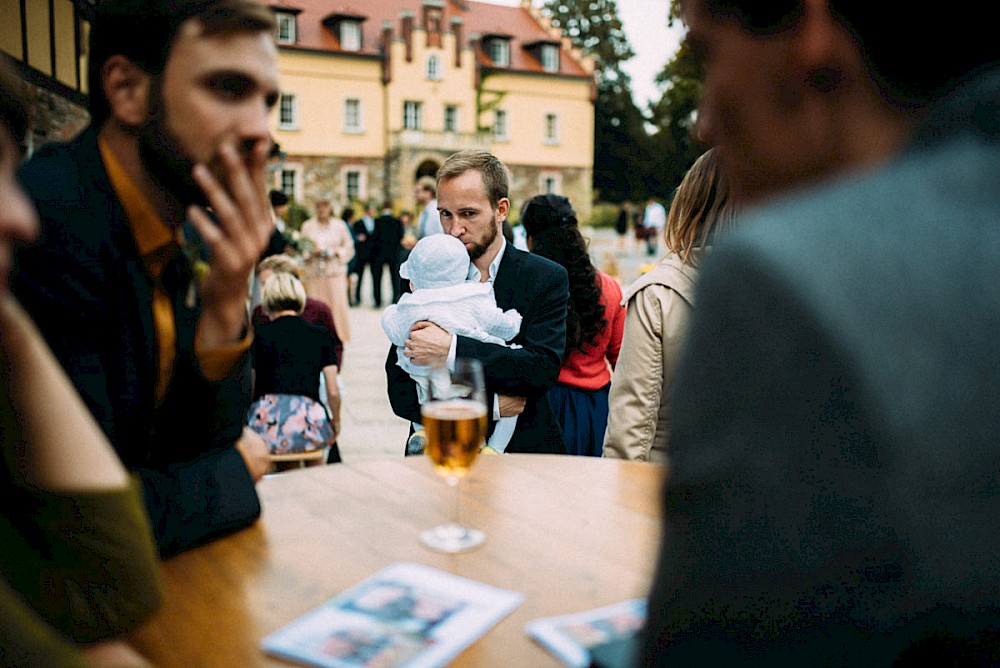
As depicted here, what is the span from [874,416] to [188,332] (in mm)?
888

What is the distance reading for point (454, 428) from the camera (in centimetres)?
143

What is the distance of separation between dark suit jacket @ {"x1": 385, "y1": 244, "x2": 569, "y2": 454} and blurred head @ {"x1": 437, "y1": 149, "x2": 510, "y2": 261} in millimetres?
108

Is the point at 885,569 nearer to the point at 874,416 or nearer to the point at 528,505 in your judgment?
the point at 874,416

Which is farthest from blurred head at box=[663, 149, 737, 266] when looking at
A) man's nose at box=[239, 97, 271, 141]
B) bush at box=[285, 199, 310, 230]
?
bush at box=[285, 199, 310, 230]

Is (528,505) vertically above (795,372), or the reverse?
(795,372)

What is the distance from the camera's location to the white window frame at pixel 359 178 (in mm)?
32125

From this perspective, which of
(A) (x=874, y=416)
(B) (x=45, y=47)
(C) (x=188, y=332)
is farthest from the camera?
(B) (x=45, y=47)

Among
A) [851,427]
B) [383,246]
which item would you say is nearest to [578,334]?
[851,427]

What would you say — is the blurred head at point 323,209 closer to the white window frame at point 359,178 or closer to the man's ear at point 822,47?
the man's ear at point 822,47

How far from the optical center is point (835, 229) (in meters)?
0.54

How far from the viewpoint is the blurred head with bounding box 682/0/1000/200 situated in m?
0.64

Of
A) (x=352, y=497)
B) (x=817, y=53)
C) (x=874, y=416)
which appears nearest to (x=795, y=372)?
(x=874, y=416)

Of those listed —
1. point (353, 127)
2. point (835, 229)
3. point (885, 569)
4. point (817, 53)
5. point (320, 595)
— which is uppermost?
point (353, 127)

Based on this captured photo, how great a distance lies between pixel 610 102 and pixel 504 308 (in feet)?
139
